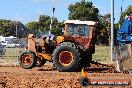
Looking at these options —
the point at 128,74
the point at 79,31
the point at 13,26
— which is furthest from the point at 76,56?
the point at 13,26

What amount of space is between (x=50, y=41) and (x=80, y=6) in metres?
71.1

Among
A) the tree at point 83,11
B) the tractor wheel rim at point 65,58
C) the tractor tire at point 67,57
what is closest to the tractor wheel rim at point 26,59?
the tractor tire at point 67,57

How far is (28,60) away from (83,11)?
68.7 m

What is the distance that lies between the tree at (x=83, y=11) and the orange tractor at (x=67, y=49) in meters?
64.9

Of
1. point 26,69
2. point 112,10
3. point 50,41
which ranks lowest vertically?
point 26,69

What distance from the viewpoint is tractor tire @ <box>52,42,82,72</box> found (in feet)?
65.2

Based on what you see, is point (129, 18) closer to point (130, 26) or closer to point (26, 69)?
point (130, 26)

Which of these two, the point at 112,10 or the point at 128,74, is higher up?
the point at 112,10

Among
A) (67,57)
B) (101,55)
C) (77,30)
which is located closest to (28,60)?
(67,57)

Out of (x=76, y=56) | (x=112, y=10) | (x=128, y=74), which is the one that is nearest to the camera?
(x=128, y=74)

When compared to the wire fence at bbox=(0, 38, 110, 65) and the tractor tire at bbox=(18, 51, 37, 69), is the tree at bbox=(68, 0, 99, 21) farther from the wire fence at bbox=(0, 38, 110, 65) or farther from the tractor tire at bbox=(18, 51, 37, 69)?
the tractor tire at bbox=(18, 51, 37, 69)

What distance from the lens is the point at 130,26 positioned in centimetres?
2102

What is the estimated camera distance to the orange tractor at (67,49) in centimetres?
2002

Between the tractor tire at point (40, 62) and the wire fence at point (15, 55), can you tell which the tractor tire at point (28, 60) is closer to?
the tractor tire at point (40, 62)
